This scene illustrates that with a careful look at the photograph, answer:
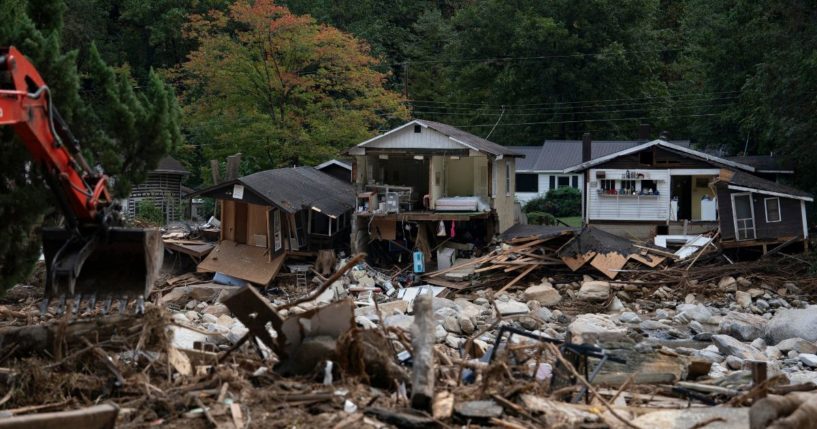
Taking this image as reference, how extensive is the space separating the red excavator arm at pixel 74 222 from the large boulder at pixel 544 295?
1628 centimetres

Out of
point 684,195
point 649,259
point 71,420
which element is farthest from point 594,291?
point 71,420

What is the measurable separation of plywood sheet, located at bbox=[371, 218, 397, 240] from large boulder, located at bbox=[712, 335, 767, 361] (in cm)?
1403

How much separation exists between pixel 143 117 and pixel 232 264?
16.6 m

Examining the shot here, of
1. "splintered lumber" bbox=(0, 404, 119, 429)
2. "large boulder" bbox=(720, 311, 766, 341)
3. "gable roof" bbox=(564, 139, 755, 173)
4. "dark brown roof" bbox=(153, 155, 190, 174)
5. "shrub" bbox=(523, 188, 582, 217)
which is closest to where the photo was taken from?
"splintered lumber" bbox=(0, 404, 119, 429)

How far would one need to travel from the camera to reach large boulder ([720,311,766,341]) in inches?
843

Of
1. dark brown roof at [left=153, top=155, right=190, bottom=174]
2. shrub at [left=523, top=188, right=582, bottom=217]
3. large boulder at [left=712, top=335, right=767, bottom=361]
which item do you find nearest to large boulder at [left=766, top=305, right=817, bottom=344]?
large boulder at [left=712, top=335, right=767, bottom=361]

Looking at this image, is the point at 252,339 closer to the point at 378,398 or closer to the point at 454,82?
the point at 378,398

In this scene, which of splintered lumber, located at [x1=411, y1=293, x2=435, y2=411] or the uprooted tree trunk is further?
splintered lumber, located at [x1=411, y1=293, x2=435, y2=411]

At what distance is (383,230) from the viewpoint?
32188mm

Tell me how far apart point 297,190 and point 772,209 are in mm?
14886

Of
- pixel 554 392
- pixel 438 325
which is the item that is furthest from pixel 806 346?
pixel 554 392

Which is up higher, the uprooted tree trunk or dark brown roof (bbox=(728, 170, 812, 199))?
dark brown roof (bbox=(728, 170, 812, 199))

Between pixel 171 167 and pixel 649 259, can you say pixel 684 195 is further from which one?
pixel 171 167

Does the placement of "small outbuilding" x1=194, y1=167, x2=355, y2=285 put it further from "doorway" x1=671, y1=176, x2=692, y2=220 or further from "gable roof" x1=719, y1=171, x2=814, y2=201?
"doorway" x1=671, y1=176, x2=692, y2=220
